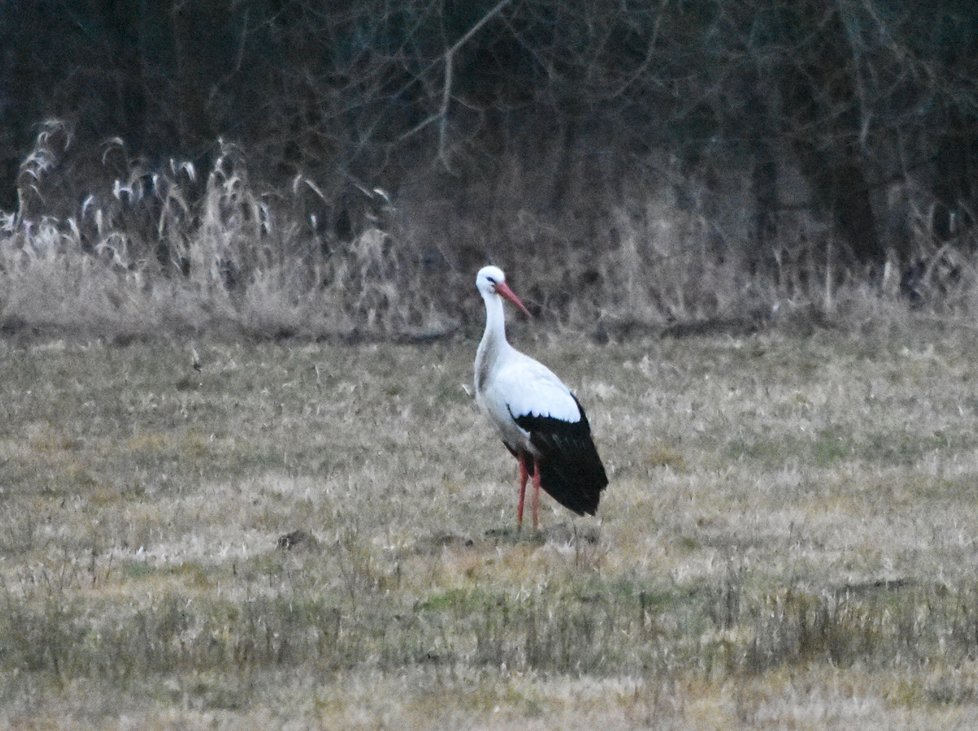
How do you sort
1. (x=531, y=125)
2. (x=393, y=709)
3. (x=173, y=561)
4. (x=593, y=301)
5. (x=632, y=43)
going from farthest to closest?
(x=531, y=125)
(x=632, y=43)
(x=593, y=301)
(x=173, y=561)
(x=393, y=709)

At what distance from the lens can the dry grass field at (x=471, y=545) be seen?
556 cm

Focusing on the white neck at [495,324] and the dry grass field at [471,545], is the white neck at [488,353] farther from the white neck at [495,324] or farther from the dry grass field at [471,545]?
the dry grass field at [471,545]

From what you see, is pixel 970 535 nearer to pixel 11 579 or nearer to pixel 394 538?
pixel 394 538

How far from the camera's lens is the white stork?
8.11m

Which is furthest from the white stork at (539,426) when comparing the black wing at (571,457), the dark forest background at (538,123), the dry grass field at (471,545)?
the dark forest background at (538,123)

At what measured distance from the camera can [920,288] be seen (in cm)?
1495

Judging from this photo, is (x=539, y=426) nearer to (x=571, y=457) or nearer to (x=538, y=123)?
(x=571, y=457)

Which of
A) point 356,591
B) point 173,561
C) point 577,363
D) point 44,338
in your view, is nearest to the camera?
point 356,591

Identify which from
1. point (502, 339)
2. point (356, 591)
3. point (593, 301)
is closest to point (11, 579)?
point (356, 591)

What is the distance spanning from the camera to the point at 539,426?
8109mm

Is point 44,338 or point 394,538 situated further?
point 44,338

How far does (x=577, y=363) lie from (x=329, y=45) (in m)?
6.20

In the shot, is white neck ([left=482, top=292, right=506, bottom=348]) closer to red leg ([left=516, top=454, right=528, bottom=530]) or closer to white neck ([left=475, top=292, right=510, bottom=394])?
white neck ([left=475, top=292, right=510, bottom=394])

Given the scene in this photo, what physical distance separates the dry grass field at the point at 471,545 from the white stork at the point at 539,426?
8.3 inches
